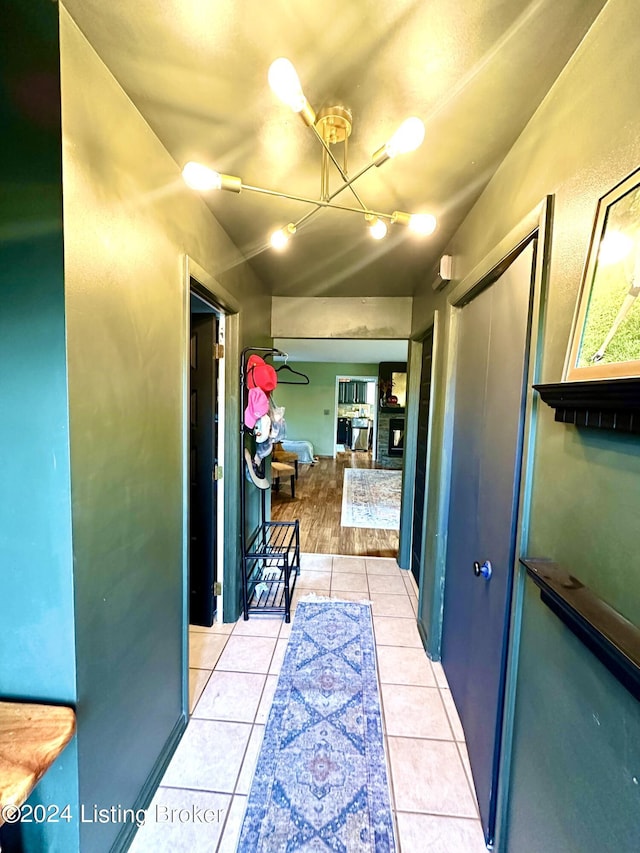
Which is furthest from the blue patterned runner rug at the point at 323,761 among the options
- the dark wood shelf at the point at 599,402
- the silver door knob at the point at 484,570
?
the dark wood shelf at the point at 599,402

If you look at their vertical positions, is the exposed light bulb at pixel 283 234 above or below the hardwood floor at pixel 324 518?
above

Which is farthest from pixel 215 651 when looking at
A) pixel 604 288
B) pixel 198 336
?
pixel 604 288

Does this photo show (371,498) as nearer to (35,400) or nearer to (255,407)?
(255,407)

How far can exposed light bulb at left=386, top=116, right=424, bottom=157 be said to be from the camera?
0.87 m

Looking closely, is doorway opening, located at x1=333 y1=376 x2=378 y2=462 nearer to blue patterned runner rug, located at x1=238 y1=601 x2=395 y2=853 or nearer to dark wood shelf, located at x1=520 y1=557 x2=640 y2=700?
blue patterned runner rug, located at x1=238 y1=601 x2=395 y2=853

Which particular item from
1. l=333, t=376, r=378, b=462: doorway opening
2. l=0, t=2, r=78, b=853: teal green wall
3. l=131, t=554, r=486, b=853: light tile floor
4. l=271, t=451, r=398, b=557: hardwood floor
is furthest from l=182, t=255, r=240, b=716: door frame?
l=333, t=376, r=378, b=462: doorway opening

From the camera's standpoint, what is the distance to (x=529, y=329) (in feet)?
3.80

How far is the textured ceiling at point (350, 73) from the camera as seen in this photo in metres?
0.87

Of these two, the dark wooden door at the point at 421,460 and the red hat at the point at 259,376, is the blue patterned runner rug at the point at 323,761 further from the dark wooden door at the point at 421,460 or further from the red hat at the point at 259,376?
the red hat at the point at 259,376

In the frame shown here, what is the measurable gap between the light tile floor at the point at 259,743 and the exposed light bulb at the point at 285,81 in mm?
2267

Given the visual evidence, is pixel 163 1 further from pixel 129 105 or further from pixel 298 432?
pixel 298 432

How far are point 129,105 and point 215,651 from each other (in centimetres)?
268

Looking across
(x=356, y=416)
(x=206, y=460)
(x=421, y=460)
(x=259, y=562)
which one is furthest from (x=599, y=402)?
(x=356, y=416)

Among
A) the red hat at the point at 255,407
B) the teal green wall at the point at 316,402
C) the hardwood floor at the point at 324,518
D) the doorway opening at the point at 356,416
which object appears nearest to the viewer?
the red hat at the point at 255,407
